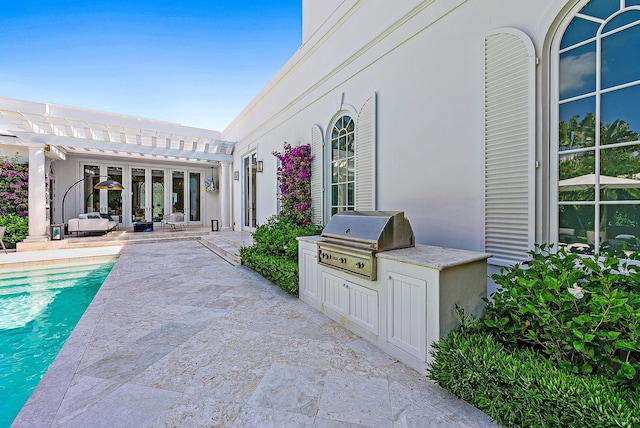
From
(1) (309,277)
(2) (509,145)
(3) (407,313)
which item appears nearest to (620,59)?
(2) (509,145)

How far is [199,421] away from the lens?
1801 mm

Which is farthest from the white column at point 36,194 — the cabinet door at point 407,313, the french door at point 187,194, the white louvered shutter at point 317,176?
the cabinet door at point 407,313

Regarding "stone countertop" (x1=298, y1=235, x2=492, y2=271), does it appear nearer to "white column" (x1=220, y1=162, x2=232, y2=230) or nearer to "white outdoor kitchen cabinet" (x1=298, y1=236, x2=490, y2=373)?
"white outdoor kitchen cabinet" (x1=298, y1=236, x2=490, y2=373)

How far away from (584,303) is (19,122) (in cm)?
1232

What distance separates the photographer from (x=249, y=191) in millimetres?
10531

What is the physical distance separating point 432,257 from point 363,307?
0.92 m

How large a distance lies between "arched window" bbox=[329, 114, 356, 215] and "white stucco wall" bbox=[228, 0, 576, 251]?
0.41m

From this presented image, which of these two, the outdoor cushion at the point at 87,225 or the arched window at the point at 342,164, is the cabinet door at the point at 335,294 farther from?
the outdoor cushion at the point at 87,225

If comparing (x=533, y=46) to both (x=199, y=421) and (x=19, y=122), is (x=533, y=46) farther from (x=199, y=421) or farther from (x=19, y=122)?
(x=19, y=122)

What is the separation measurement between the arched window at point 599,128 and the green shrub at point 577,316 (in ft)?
1.23

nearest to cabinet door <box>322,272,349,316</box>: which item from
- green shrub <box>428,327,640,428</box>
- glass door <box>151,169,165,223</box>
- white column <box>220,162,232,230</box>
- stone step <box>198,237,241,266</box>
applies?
green shrub <box>428,327,640,428</box>

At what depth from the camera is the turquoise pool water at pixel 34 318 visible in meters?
2.47

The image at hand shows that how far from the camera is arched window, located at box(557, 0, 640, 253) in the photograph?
221cm

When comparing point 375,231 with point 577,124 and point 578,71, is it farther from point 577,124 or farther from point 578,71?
point 578,71
